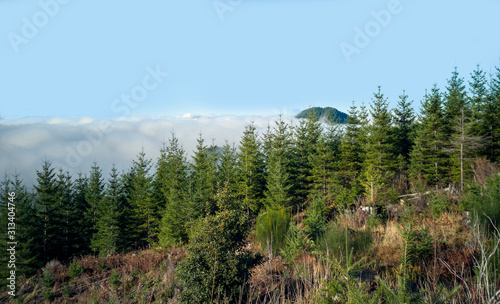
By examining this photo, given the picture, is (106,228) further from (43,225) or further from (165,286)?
(165,286)

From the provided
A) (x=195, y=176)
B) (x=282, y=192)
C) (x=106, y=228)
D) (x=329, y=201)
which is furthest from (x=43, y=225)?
(x=329, y=201)

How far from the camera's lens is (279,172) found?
22703mm

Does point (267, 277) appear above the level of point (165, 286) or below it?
above

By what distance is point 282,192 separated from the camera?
22531 mm

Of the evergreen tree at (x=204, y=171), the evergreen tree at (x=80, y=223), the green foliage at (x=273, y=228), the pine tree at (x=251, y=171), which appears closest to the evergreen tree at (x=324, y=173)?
the pine tree at (x=251, y=171)

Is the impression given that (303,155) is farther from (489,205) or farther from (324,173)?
(489,205)

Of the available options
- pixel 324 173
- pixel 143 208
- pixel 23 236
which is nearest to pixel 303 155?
pixel 324 173

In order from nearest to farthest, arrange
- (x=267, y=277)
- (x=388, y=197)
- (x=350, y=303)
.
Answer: (x=350, y=303), (x=267, y=277), (x=388, y=197)

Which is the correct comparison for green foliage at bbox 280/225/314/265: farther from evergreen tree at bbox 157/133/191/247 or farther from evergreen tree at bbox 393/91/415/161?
evergreen tree at bbox 393/91/415/161

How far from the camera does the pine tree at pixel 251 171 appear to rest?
85.3 feet

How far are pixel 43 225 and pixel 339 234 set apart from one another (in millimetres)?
31703

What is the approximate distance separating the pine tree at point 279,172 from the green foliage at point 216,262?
16.2 m

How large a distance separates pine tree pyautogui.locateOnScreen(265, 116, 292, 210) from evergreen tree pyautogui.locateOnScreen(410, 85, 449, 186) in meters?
10.4

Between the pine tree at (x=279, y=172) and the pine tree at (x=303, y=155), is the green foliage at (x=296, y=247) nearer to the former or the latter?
the pine tree at (x=279, y=172)
